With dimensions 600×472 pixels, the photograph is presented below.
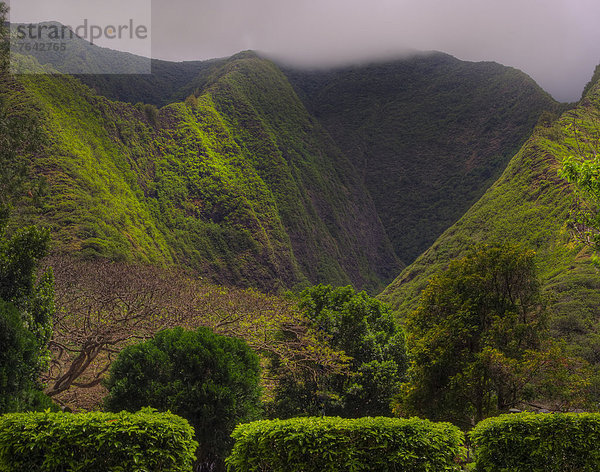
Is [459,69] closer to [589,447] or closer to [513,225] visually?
[513,225]

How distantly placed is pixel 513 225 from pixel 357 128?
102153mm

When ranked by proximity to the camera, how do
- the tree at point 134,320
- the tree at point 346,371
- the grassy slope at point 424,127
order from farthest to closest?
the grassy slope at point 424,127 → the tree at point 346,371 → the tree at point 134,320

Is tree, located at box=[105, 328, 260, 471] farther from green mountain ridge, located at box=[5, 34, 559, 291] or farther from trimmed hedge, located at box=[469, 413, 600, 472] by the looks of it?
green mountain ridge, located at box=[5, 34, 559, 291]

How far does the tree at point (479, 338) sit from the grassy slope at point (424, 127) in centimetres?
10010

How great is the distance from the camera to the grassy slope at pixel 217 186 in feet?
152

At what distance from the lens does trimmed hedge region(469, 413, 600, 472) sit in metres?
6.61

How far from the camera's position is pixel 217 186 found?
264 ft

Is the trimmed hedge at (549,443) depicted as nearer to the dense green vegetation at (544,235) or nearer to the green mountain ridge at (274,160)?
the dense green vegetation at (544,235)

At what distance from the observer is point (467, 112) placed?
134500 mm

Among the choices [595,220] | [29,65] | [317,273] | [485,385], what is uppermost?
[29,65]

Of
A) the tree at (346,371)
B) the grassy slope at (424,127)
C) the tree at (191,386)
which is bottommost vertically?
the tree at (346,371)

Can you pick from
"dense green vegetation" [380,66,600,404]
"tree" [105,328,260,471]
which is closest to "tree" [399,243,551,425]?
"tree" [105,328,260,471]

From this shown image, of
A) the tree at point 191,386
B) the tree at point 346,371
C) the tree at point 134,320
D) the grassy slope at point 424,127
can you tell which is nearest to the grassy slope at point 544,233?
the tree at point 346,371

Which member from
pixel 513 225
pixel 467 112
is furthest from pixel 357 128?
pixel 513 225
